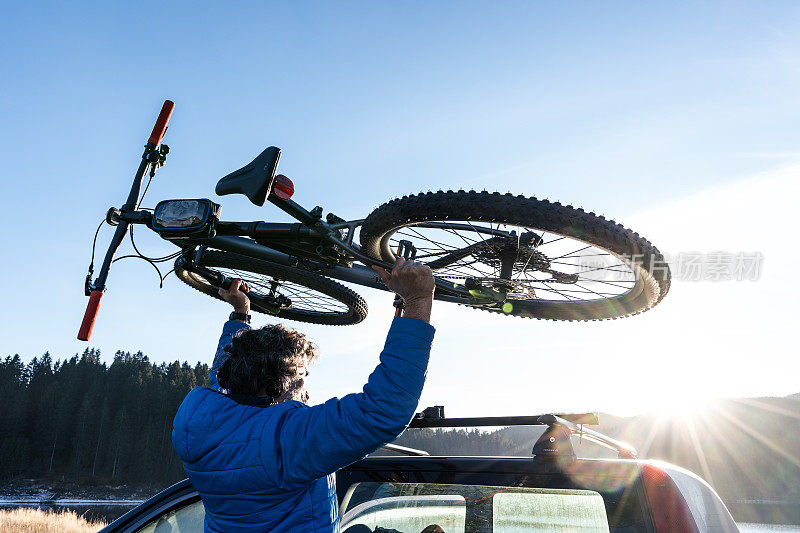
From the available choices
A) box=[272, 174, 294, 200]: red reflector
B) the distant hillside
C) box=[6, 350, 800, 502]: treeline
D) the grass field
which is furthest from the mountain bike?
the distant hillside

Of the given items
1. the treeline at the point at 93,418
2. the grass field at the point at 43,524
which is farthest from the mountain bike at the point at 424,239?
the treeline at the point at 93,418

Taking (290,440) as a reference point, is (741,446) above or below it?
below

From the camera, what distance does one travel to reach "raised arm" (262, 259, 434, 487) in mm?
1556

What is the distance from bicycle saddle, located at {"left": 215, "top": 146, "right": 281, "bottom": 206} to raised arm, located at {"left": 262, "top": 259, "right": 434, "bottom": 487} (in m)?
1.91

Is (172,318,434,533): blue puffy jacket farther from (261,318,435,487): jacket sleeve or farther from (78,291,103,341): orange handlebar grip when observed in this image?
(78,291,103,341): orange handlebar grip

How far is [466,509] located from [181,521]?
1448mm

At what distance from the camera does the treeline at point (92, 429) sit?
7425 centimetres

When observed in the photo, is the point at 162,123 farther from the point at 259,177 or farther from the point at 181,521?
the point at 181,521

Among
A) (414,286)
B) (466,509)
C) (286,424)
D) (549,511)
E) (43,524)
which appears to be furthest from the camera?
(43,524)

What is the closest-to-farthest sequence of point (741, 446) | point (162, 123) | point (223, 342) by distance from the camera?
1. point (223, 342)
2. point (162, 123)
3. point (741, 446)

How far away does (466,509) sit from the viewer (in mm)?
2186

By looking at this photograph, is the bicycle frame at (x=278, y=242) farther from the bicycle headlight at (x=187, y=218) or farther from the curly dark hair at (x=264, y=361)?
the curly dark hair at (x=264, y=361)

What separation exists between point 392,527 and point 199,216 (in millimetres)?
2822

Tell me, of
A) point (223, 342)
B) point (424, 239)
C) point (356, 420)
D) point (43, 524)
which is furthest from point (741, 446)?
point (356, 420)
